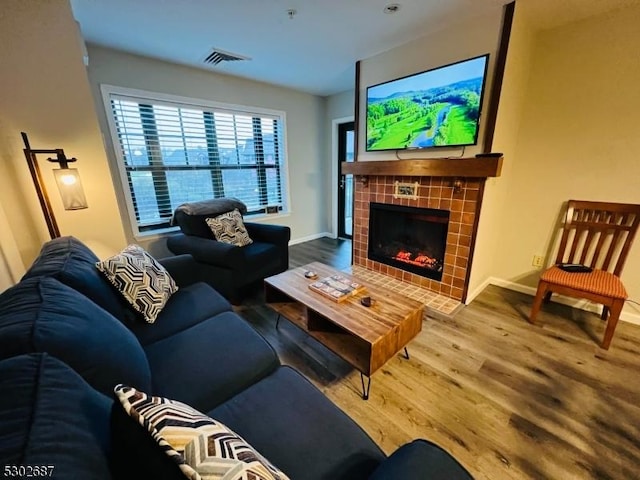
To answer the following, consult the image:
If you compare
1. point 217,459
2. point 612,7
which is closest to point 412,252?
point 612,7

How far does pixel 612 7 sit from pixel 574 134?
2.76 ft

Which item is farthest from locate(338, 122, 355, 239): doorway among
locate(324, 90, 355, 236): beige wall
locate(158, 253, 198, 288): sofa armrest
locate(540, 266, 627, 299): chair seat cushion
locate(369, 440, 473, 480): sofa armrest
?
locate(369, 440, 473, 480): sofa armrest

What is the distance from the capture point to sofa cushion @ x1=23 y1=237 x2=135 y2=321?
113 centimetres

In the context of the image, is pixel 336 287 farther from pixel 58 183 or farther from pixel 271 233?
pixel 58 183

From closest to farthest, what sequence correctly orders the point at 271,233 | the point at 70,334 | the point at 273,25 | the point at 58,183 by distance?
1. the point at 70,334
2. the point at 58,183
3. the point at 273,25
4. the point at 271,233

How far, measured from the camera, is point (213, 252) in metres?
2.36

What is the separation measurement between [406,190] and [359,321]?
1.68 meters

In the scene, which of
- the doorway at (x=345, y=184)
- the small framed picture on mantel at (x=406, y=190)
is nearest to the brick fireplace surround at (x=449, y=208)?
the small framed picture on mantel at (x=406, y=190)

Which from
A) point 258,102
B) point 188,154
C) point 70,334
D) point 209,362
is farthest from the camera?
point 258,102

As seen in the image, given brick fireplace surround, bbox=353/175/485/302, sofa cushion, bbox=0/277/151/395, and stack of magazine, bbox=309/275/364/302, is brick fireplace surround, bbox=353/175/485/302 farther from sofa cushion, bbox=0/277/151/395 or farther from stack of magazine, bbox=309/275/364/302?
sofa cushion, bbox=0/277/151/395

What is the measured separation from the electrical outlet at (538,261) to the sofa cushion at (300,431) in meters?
2.61

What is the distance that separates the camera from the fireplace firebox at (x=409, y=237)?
2.62 metres

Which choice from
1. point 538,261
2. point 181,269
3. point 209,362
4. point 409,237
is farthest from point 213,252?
point 538,261

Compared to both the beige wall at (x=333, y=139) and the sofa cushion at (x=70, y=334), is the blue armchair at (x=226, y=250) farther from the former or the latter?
the beige wall at (x=333, y=139)
